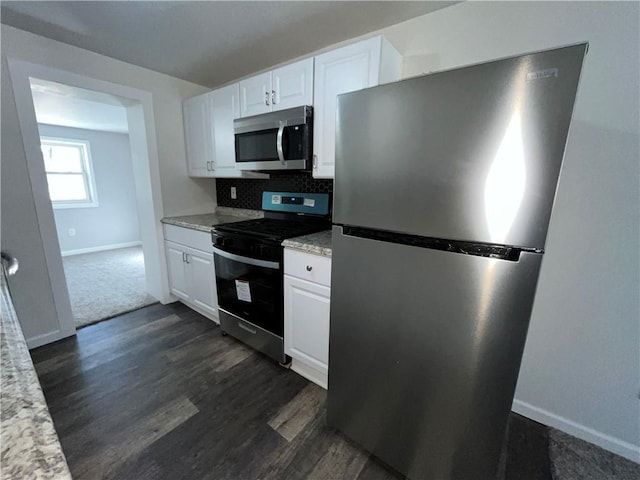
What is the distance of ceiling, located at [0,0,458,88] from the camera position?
1521mm

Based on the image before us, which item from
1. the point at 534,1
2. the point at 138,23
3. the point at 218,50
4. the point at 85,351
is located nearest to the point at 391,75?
the point at 534,1

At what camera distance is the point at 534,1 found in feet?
4.19

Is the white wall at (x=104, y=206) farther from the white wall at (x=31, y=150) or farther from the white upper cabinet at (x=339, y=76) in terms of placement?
the white upper cabinet at (x=339, y=76)

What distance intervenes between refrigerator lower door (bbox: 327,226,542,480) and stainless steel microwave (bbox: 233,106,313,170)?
0.86m

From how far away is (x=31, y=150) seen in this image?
191cm

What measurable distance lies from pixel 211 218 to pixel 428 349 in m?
2.33

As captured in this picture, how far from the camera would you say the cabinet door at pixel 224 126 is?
85.6 inches

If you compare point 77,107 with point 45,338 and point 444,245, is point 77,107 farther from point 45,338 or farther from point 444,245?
point 444,245

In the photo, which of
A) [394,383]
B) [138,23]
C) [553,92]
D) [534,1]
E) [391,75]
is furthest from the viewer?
[138,23]

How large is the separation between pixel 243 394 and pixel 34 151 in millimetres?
2333

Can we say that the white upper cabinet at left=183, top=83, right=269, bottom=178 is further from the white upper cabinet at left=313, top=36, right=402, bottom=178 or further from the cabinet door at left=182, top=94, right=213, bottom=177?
the white upper cabinet at left=313, top=36, right=402, bottom=178

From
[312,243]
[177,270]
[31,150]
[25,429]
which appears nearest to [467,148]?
[312,243]

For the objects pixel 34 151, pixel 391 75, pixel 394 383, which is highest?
pixel 391 75

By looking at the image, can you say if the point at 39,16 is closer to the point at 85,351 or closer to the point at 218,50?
the point at 218,50
